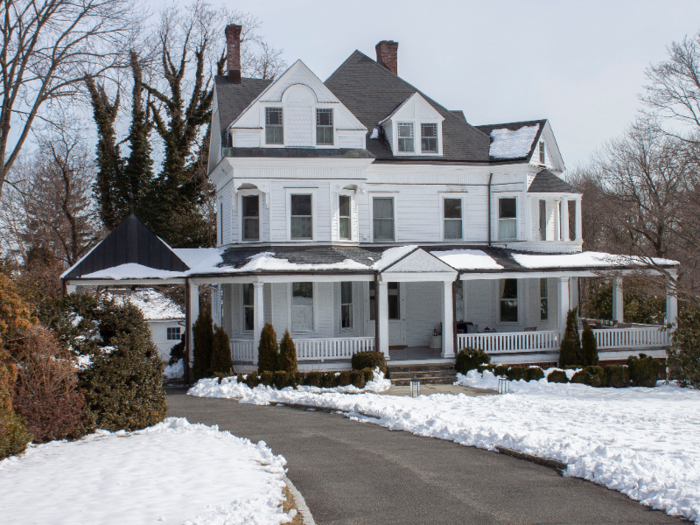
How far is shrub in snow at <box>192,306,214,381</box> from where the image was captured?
2036 cm

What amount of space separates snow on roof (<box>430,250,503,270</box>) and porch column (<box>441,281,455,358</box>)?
0.78 metres

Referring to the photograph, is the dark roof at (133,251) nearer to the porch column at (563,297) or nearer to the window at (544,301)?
the porch column at (563,297)

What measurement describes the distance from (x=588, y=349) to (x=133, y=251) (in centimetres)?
1432

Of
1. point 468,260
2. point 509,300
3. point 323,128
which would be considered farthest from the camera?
point 509,300

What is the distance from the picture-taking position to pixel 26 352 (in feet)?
34.3

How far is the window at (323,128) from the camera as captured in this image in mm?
21797

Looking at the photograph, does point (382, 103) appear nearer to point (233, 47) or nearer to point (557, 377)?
point (233, 47)

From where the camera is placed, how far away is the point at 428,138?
2348 cm

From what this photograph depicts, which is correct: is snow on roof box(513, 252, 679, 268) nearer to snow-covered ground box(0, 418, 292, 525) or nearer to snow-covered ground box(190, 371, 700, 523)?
snow-covered ground box(190, 371, 700, 523)

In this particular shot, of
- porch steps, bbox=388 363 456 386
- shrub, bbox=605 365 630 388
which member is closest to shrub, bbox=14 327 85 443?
porch steps, bbox=388 363 456 386

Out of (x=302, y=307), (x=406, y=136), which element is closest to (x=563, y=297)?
(x=406, y=136)

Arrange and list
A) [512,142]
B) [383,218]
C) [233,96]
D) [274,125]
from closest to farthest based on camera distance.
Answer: [274,125] → [383,218] → [233,96] → [512,142]

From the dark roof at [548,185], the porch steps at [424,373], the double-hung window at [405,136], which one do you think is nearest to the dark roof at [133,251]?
the porch steps at [424,373]

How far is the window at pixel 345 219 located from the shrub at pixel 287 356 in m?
4.65
